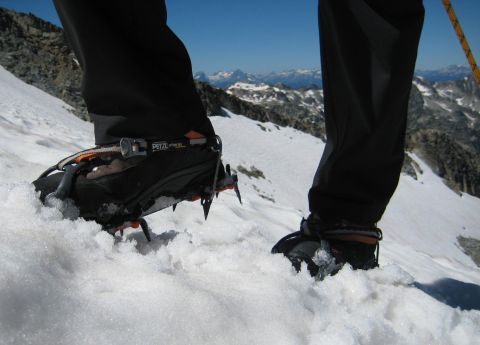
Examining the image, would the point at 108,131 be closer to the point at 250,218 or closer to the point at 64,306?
the point at 64,306

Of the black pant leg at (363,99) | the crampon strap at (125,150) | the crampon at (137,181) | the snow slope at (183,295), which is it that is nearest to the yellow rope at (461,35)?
the black pant leg at (363,99)

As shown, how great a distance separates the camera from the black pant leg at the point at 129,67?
1.28 meters

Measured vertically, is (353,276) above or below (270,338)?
below

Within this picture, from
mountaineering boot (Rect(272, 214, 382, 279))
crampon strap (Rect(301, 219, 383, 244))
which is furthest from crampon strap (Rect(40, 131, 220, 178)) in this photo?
crampon strap (Rect(301, 219, 383, 244))

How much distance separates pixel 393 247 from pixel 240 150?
15.4 meters

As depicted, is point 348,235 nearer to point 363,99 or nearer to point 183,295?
point 363,99

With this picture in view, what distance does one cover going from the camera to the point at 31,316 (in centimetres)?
71

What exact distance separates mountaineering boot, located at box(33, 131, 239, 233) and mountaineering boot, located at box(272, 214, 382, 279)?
437 millimetres

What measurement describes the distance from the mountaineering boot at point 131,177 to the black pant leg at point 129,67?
64 millimetres

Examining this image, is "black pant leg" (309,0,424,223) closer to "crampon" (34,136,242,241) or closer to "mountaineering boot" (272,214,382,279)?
"mountaineering boot" (272,214,382,279)

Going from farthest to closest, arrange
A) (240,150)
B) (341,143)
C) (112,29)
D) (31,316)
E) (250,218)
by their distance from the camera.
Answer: (240,150), (250,218), (341,143), (112,29), (31,316)

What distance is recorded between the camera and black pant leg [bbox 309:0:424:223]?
1413 millimetres

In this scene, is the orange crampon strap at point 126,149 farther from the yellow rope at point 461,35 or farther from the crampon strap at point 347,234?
the yellow rope at point 461,35

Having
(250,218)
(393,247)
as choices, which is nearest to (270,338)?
(250,218)
